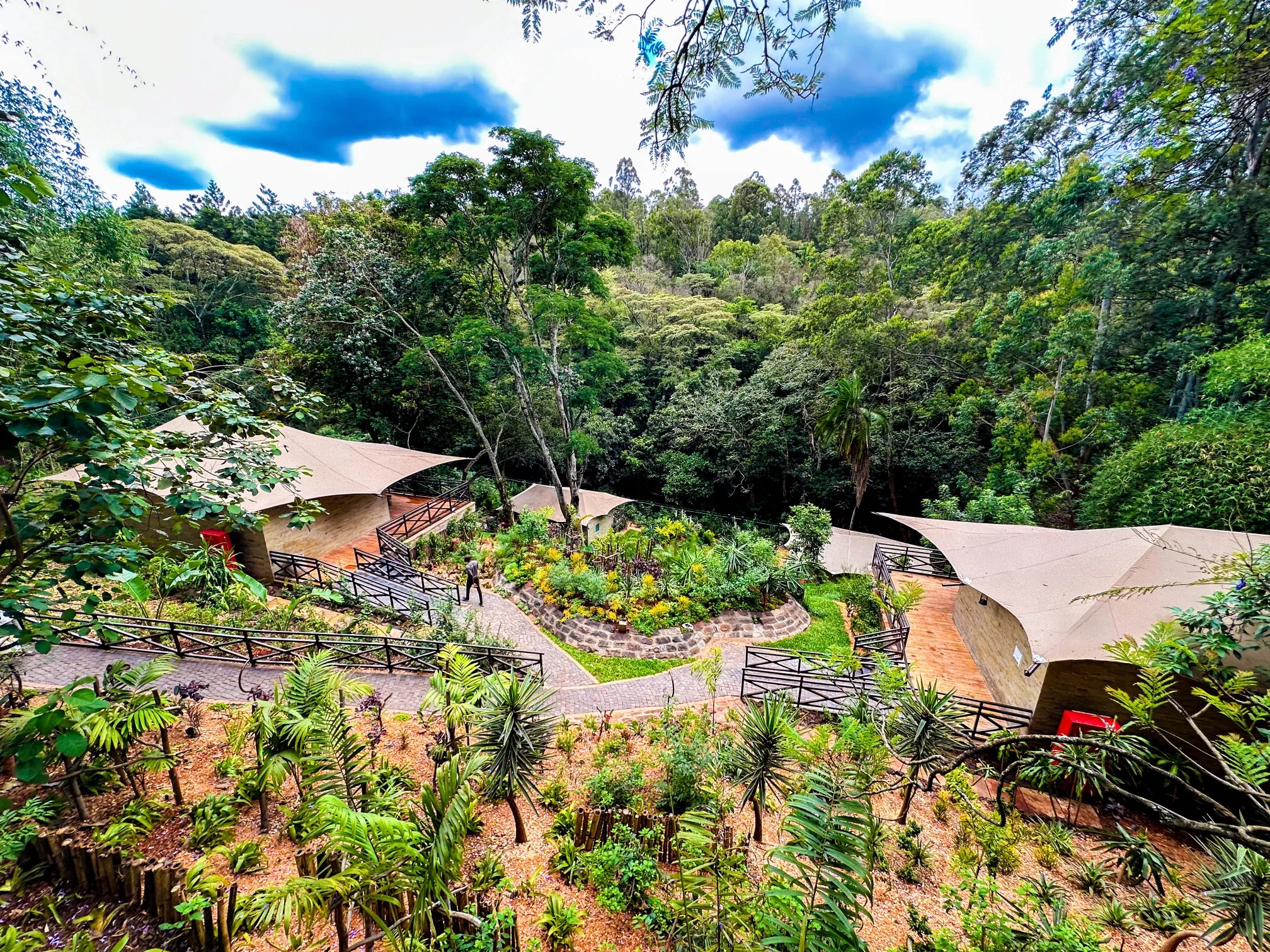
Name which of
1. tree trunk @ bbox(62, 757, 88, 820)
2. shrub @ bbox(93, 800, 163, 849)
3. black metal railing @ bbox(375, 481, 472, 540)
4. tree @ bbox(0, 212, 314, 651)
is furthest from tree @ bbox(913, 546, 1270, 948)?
black metal railing @ bbox(375, 481, 472, 540)

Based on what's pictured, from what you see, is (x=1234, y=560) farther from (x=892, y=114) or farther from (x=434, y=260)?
(x=434, y=260)

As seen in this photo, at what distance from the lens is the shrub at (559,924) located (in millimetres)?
3807

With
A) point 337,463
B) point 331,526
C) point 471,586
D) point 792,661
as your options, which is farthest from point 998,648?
point 337,463

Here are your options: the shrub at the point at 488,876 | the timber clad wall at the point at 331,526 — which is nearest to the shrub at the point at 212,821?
the shrub at the point at 488,876

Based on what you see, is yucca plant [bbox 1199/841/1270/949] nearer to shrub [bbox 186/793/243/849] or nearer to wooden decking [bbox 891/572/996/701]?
wooden decking [bbox 891/572/996/701]

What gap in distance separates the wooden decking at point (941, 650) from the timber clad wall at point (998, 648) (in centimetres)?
17

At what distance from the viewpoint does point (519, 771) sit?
4.53 meters

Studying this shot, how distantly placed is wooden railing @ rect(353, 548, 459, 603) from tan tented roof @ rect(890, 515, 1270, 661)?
10386mm

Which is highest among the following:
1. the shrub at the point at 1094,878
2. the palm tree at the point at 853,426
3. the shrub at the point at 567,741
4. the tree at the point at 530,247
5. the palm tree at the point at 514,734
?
the tree at the point at 530,247

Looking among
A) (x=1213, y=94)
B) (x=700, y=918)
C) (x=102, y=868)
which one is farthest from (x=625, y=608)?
(x=1213, y=94)

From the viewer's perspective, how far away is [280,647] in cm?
764

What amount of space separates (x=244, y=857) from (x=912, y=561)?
51.0 feet

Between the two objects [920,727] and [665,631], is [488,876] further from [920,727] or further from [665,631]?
[665,631]

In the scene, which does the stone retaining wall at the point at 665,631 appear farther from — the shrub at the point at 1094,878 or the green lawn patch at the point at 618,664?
the shrub at the point at 1094,878
